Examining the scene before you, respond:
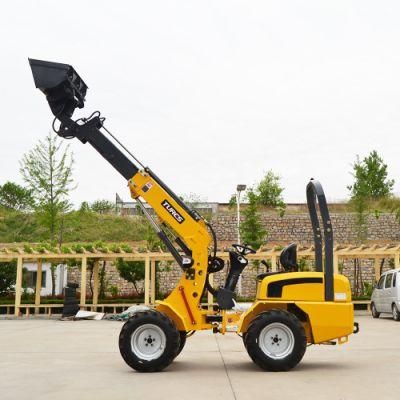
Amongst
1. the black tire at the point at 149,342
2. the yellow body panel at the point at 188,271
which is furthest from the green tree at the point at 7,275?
the black tire at the point at 149,342

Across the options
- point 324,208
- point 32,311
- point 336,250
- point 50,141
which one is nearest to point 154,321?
point 324,208

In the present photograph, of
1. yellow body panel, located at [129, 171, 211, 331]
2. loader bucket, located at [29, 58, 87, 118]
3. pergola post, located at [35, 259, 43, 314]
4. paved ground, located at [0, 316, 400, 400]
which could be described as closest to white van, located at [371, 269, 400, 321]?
paved ground, located at [0, 316, 400, 400]

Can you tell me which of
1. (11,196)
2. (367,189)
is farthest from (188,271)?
(11,196)

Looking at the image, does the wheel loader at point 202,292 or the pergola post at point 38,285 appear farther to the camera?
the pergola post at point 38,285

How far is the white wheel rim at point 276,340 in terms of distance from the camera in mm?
6965

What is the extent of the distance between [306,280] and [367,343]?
3969 mm

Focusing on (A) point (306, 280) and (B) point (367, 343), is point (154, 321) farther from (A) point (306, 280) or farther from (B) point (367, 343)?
(B) point (367, 343)

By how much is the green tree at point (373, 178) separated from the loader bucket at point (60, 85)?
30585 mm

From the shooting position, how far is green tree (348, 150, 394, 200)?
121ft

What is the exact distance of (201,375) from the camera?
22.6 feet

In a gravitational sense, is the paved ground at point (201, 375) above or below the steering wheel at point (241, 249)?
below

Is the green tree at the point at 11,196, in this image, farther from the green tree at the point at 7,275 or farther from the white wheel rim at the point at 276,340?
the white wheel rim at the point at 276,340

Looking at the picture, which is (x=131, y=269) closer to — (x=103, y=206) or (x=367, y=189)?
(x=367, y=189)

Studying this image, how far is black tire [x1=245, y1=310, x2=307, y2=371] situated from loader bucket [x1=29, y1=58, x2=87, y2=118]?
13.0 feet
